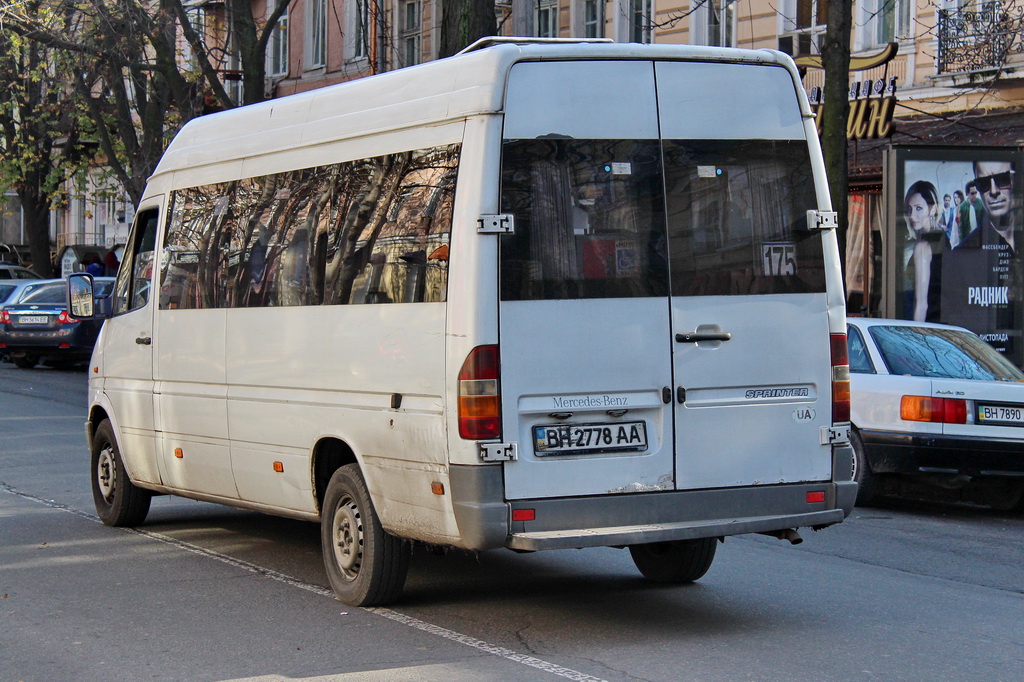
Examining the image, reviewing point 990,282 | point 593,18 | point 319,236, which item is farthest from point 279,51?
point 319,236

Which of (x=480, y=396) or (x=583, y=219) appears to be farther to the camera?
(x=583, y=219)

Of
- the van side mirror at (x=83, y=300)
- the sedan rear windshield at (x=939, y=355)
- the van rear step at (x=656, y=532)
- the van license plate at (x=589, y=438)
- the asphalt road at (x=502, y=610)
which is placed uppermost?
the van side mirror at (x=83, y=300)

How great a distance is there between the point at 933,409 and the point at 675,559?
12.1 ft

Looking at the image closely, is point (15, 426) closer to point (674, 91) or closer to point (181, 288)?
point (181, 288)

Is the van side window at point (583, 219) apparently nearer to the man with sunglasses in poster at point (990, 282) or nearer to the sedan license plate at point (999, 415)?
the sedan license plate at point (999, 415)

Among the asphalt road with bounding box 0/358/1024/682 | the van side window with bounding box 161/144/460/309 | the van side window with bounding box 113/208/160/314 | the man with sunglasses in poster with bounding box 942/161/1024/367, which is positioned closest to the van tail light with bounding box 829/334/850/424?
the asphalt road with bounding box 0/358/1024/682

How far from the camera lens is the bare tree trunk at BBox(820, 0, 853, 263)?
49.0 ft

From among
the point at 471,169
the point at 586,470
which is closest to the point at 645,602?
the point at 586,470

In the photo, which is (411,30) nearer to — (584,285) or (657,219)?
(657,219)

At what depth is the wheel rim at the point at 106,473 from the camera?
31.8 ft

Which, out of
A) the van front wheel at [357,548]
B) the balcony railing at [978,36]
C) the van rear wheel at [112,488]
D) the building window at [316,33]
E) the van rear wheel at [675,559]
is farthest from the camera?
the building window at [316,33]

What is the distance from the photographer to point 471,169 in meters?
6.14

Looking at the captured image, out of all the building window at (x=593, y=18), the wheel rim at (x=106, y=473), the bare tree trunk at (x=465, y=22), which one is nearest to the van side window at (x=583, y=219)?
the wheel rim at (x=106, y=473)

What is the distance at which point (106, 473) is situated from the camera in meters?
9.84
